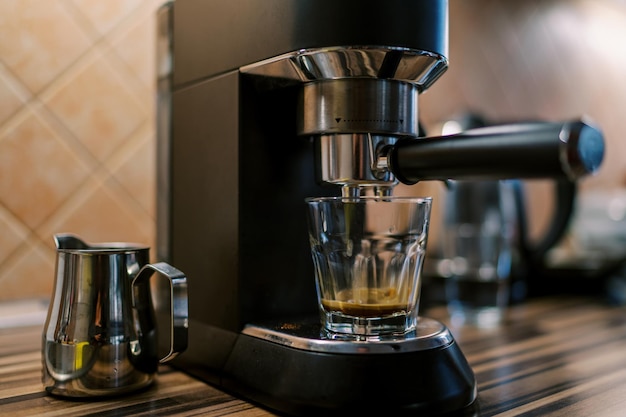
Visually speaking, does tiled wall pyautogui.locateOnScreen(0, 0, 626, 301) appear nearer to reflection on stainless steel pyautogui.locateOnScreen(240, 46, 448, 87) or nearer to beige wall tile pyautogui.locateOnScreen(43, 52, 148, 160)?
beige wall tile pyautogui.locateOnScreen(43, 52, 148, 160)

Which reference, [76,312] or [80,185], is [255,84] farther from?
[80,185]

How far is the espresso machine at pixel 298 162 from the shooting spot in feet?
1.44

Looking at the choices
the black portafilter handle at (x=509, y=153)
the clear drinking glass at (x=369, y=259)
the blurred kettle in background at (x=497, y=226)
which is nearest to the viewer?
the black portafilter handle at (x=509, y=153)

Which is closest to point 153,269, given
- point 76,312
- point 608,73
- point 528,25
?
point 76,312

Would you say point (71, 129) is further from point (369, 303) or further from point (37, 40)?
point (369, 303)

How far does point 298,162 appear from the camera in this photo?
0.57 meters

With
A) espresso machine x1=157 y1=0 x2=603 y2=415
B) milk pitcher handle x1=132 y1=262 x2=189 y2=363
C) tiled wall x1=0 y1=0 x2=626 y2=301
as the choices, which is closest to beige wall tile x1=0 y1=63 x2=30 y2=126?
tiled wall x1=0 y1=0 x2=626 y2=301

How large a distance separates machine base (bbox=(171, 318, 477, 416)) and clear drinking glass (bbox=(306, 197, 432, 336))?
21mm

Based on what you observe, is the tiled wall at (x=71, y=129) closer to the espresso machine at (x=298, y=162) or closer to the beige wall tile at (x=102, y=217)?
the beige wall tile at (x=102, y=217)

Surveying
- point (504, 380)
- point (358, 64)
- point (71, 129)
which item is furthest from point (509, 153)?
point (71, 129)

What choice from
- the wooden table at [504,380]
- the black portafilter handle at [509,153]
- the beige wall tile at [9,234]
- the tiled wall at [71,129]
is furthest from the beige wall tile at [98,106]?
the black portafilter handle at [509,153]

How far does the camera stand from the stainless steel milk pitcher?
488mm

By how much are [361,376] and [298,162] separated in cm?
20

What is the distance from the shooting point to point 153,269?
1.65ft
